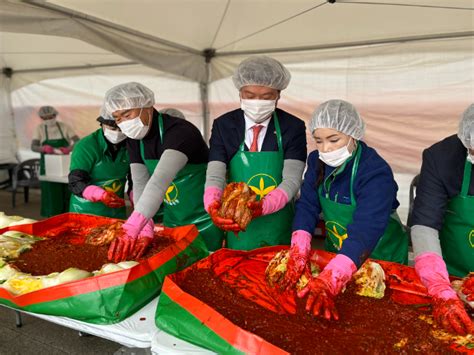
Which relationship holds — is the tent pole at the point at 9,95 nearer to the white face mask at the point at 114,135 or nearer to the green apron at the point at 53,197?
the green apron at the point at 53,197

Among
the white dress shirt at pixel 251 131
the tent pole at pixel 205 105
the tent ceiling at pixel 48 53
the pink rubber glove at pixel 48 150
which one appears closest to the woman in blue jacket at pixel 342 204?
the white dress shirt at pixel 251 131

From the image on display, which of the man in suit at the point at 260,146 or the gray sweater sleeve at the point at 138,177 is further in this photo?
the gray sweater sleeve at the point at 138,177

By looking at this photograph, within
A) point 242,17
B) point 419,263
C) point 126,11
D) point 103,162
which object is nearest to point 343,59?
point 242,17

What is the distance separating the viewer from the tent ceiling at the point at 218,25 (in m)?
3.51

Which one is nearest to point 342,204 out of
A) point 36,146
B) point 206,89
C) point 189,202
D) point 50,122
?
point 189,202

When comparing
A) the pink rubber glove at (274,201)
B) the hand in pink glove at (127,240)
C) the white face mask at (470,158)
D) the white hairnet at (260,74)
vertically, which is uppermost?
the white hairnet at (260,74)

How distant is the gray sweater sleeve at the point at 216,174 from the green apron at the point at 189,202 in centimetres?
34

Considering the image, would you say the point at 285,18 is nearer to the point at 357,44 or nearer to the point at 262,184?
the point at 357,44

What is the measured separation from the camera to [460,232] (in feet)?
5.96

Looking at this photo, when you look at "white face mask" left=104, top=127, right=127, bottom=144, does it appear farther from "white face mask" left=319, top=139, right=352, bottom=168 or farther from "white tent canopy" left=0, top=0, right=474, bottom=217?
"white face mask" left=319, top=139, right=352, bottom=168

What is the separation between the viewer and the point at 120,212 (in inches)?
128

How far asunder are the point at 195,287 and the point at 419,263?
3.15 ft

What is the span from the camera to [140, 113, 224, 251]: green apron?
8.44 ft

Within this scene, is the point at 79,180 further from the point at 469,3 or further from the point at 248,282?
the point at 469,3
